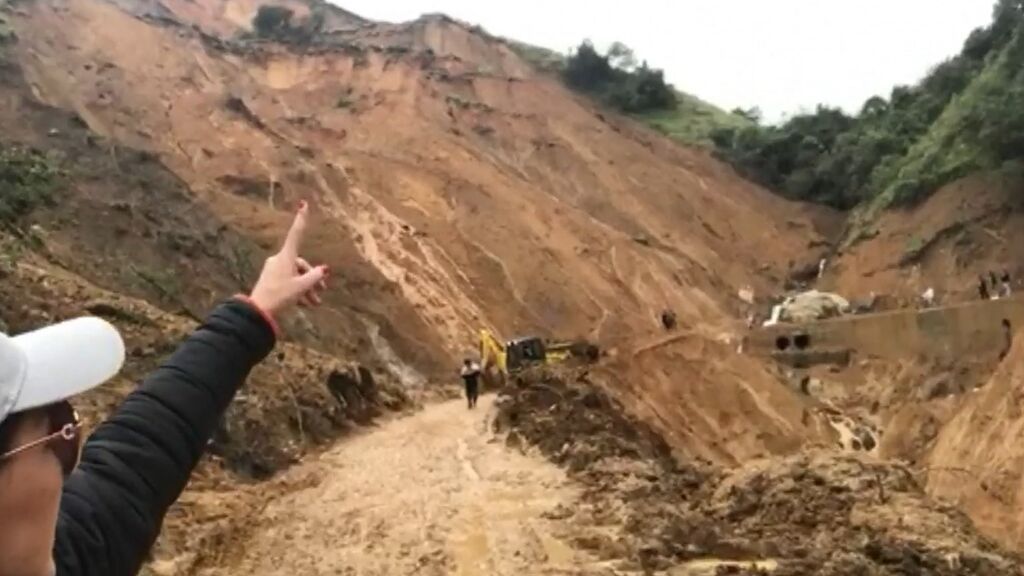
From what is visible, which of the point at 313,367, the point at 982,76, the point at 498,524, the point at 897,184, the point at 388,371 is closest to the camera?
the point at 498,524

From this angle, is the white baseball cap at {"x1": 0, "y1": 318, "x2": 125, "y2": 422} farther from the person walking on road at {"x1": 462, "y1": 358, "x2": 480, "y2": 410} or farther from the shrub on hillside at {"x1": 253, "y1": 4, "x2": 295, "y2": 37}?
the shrub on hillside at {"x1": 253, "y1": 4, "x2": 295, "y2": 37}

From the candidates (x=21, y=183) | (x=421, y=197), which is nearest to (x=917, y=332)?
(x=21, y=183)

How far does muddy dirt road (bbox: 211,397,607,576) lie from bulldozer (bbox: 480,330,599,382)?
8.54 m

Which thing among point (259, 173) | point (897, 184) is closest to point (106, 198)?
point (259, 173)

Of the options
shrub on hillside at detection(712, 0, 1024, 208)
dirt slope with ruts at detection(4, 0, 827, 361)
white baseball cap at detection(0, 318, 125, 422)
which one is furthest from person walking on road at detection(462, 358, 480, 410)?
shrub on hillside at detection(712, 0, 1024, 208)

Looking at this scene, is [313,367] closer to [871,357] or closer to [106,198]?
[106,198]

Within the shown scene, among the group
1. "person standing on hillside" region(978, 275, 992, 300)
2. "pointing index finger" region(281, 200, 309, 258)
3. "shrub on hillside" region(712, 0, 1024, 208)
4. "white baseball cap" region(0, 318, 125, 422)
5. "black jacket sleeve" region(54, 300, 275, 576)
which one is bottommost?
"person standing on hillside" region(978, 275, 992, 300)

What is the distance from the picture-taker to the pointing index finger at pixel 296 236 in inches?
92.2

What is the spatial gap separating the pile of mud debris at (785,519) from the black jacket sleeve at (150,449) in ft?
15.4

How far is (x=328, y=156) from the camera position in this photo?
133 ft

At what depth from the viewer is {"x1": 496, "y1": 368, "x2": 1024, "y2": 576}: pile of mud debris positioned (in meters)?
6.30

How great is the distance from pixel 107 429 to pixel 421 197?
37.7 meters

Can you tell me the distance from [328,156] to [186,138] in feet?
15.7

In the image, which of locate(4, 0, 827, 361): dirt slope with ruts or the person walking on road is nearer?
the person walking on road
